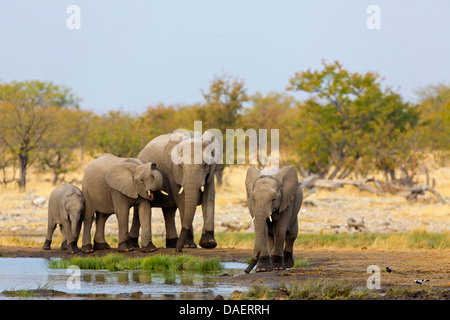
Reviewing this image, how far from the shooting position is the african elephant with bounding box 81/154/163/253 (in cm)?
1672

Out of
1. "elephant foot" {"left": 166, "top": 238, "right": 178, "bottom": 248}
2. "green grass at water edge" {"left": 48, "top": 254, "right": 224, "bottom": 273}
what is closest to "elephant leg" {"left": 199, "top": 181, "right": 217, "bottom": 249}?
"elephant foot" {"left": 166, "top": 238, "right": 178, "bottom": 248}

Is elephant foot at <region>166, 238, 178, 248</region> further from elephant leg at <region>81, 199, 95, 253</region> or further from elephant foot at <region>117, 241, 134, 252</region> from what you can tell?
elephant leg at <region>81, 199, 95, 253</region>

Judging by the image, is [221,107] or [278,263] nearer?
[278,263]

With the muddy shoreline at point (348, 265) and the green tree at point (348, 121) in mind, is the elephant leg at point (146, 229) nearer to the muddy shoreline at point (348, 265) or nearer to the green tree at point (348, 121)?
the muddy shoreline at point (348, 265)

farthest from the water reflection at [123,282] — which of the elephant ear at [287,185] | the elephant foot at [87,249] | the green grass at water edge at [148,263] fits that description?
the elephant ear at [287,185]

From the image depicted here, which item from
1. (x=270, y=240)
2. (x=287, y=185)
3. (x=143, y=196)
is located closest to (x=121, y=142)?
(x=143, y=196)

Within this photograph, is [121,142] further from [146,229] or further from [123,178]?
[146,229]

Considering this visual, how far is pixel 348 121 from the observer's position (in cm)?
4309

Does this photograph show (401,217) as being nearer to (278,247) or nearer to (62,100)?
(278,247)

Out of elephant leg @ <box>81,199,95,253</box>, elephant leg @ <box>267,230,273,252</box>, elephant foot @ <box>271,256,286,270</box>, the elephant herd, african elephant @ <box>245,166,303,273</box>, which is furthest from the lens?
elephant leg @ <box>81,199,95,253</box>

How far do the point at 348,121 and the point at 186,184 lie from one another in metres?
27.7

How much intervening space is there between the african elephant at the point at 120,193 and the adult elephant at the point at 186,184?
492 mm

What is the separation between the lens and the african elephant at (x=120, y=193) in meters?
16.7

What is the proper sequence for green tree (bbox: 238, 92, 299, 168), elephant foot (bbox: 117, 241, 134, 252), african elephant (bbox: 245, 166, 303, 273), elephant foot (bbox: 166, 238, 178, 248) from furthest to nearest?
green tree (bbox: 238, 92, 299, 168) < elephant foot (bbox: 166, 238, 178, 248) < elephant foot (bbox: 117, 241, 134, 252) < african elephant (bbox: 245, 166, 303, 273)
